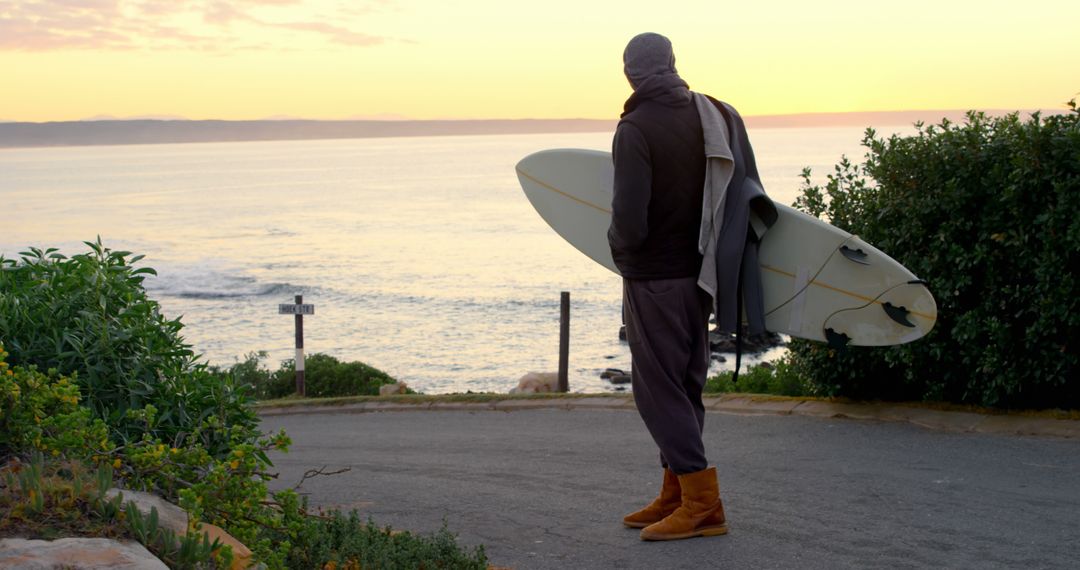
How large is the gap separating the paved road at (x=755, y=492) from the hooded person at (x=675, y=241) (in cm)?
43

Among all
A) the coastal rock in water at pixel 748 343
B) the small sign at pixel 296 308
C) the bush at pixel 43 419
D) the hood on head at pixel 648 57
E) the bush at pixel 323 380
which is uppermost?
the hood on head at pixel 648 57

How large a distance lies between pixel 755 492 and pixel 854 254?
1.47m

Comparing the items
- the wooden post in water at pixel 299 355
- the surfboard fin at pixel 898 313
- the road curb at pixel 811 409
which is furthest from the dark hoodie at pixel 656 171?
the wooden post in water at pixel 299 355

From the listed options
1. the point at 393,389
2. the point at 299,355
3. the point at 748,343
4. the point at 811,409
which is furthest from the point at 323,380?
the point at 748,343

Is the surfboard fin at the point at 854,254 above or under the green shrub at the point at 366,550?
above

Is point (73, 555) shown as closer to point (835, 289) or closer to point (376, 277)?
Result: point (835, 289)

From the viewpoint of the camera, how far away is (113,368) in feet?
15.7

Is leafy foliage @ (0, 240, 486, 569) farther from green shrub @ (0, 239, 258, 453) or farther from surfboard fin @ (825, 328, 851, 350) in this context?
surfboard fin @ (825, 328, 851, 350)

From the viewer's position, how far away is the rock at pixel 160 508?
12.6ft

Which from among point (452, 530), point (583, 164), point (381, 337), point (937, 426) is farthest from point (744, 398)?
point (381, 337)

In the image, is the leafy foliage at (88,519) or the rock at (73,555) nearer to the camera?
the rock at (73,555)

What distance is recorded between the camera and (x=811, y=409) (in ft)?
29.1

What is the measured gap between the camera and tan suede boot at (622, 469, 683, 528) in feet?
19.5

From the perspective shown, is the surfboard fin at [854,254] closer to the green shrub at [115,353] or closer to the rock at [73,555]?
the green shrub at [115,353]
